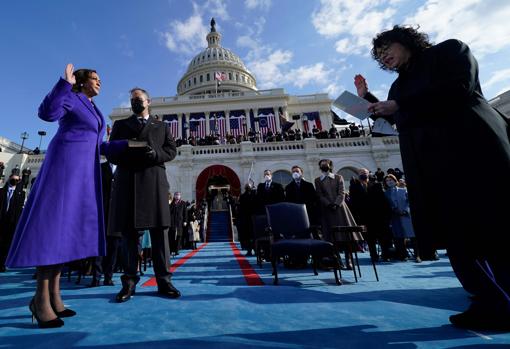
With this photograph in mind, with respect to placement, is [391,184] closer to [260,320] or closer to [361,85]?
[361,85]

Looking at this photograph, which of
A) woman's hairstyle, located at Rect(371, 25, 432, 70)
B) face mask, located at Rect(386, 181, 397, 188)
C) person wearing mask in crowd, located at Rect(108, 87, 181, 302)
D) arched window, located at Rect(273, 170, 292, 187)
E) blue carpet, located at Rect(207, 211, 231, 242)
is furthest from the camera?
arched window, located at Rect(273, 170, 292, 187)

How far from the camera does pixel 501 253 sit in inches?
59.5

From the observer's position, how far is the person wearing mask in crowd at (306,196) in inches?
235

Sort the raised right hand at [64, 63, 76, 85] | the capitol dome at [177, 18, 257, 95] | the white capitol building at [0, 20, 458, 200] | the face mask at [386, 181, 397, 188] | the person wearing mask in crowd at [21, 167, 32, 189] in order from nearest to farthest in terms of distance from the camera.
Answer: the raised right hand at [64, 63, 76, 85]
the person wearing mask in crowd at [21, 167, 32, 189]
the face mask at [386, 181, 397, 188]
the white capitol building at [0, 20, 458, 200]
the capitol dome at [177, 18, 257, 95]

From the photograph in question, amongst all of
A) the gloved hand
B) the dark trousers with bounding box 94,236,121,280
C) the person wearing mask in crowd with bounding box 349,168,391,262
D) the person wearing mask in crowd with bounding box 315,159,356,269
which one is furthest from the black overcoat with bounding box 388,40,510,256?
the person wearing mask in crowd with bounding box 349,168,391,262

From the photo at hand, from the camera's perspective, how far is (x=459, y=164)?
5.51 feet

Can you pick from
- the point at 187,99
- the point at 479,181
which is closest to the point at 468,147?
the point at 479,181

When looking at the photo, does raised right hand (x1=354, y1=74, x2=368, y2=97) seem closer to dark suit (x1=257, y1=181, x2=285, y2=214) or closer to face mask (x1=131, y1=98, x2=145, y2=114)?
face mask (x1=131, y1=98, x2=145, y2=114)

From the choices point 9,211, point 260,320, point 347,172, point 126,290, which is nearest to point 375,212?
point 260,320

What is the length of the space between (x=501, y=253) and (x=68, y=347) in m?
2.69

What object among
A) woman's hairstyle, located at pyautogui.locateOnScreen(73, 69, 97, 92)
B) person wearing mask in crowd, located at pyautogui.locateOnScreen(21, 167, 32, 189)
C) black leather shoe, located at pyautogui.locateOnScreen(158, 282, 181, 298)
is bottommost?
black leather shoe, located at pyautogui.locateOnScreen(158, 282, 181, 298)

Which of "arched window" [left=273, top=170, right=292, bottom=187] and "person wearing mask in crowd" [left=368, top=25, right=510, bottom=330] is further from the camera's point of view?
"arched window" [left=273, top=170, right=292, bottom=187]

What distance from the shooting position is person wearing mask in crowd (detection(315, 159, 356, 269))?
222 inches

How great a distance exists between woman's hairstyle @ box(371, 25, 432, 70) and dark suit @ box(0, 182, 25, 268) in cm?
848
